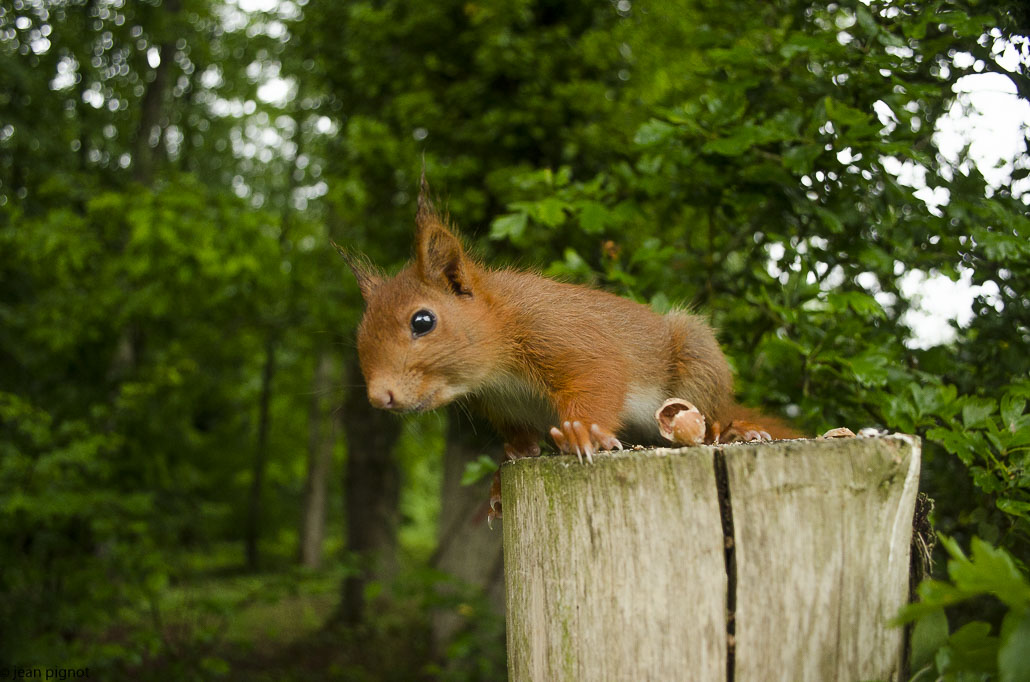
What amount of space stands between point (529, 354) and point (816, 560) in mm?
1135

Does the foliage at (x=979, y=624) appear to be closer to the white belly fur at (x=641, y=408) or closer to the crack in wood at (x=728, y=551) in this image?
the crack in wood at (x=728, y=551)

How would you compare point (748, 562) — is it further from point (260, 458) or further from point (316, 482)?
point (260, 458)

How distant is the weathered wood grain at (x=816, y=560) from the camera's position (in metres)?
1.68

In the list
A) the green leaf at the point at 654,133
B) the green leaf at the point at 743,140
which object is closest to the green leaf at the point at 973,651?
the green leaf at the point at 743,140

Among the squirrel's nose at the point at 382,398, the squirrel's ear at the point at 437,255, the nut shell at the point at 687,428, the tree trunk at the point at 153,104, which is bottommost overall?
the nut shell at the point at 687,428

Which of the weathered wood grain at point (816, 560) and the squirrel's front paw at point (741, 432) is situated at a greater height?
the squirrel's front paw at point (741, 432)

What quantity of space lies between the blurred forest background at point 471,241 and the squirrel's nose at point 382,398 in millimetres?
616

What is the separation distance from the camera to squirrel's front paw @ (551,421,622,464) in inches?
78.4

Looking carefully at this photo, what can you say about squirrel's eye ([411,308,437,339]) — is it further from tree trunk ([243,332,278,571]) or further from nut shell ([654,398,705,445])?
tree trunk ([243,332,278,571])

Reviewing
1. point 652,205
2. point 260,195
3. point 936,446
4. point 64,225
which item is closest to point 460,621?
point 652,205

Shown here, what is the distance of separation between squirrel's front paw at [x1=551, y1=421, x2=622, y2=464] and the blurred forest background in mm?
818

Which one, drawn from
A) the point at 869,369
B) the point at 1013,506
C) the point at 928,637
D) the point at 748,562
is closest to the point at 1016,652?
the point at 928,637

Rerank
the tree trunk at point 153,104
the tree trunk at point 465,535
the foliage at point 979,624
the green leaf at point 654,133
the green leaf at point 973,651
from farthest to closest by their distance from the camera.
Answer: the tree trunk at point 153,104 → the tree trunk at point 465,535 → the green leaf at point 654,133 → the green leaf at point 973,651 → the foliage at point 979,624

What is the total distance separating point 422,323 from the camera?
236cm
